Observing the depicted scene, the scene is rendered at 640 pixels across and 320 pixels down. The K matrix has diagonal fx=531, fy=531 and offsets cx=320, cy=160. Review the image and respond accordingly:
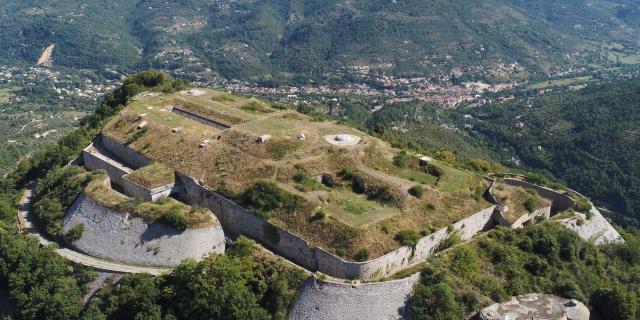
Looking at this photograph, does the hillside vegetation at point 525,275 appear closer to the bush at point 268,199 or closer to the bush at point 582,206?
the bush at point 582,206

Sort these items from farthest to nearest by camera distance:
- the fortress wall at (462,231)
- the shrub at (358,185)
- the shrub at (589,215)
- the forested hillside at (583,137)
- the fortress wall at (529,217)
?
Result: 1. the forested hillside at (583,137)
2. the shrub at (589,215)
3. the fortress wall at (529,217)
4. the shrub at (358,185)
5. the fortress wall at (462,231)

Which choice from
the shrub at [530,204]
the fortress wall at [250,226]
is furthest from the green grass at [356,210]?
the shrub at [530,204]

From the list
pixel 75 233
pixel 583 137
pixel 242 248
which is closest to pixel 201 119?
pixel 75 233

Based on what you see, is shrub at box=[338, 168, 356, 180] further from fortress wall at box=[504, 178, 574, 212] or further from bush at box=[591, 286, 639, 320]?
bush at box=[591, 286, 639, 320]

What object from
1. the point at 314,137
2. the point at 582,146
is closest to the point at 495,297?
the point at 314,137

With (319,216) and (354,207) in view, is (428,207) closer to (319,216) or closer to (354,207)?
(354,207)

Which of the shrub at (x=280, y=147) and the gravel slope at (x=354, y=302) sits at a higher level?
the shrub at (x=280, y=147)

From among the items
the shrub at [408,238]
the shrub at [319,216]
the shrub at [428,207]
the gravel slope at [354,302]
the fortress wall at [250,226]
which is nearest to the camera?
the gravel slope at [354,302]
